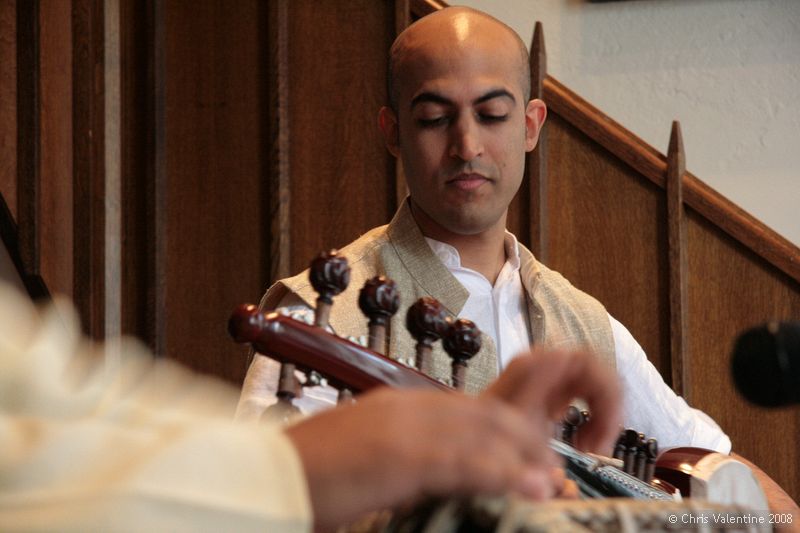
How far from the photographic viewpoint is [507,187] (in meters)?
1.82

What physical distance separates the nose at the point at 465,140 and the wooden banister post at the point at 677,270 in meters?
0.87

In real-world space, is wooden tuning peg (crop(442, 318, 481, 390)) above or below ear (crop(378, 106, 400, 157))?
below

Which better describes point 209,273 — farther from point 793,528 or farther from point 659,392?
point 793,528

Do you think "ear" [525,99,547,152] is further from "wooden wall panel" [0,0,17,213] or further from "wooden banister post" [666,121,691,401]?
"wooden wall panel" [0,0,17,213]

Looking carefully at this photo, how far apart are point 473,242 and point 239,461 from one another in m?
1.40

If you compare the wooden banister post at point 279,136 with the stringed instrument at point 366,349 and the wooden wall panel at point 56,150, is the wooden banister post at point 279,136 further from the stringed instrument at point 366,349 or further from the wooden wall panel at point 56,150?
the stringed instrument at point 366,349

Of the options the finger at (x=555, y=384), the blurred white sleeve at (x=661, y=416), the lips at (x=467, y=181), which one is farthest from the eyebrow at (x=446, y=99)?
the finger at (x=555, y=384)

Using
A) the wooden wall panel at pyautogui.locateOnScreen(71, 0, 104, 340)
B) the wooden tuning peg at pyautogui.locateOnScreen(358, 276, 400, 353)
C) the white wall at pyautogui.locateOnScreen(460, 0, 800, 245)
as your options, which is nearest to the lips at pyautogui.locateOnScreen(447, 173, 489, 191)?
the wooden wall panel at pyautogui.locateOnScreen(71, 0, 104, 340)

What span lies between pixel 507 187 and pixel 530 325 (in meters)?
0.24

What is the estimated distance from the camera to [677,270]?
2469 mm

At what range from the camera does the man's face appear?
69.7 inches

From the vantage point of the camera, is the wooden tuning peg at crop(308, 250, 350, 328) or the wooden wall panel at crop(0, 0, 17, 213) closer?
the wooden tuning peg at crop(308, 250, 350, 328)

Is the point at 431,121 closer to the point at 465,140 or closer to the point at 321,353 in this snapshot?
the point at 465,140

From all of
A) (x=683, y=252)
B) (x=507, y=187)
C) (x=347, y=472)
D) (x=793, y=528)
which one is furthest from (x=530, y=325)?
(x=347, y=472)
